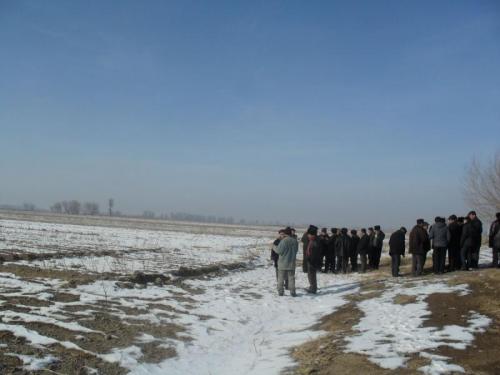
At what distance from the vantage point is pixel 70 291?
10.5 metres

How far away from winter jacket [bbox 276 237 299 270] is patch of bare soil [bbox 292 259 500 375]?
200 cm

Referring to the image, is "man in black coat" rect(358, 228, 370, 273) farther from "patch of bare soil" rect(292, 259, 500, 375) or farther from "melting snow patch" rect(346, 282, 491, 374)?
"melting snow patch" rect(346, 282, 491, 374)

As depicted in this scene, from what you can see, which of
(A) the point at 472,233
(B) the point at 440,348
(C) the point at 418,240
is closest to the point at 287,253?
(C) the point at 418,240

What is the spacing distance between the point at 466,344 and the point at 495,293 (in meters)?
3.64

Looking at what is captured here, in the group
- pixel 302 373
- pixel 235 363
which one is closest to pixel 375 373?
pixel 302 373

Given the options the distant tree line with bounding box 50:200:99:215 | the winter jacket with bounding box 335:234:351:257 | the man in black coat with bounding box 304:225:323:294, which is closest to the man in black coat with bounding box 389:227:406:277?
the winter jacket with bounding box 335:234:351:257

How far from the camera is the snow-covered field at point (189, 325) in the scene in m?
6.59

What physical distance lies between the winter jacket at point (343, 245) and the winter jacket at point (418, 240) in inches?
163

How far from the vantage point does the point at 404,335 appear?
24.3ft

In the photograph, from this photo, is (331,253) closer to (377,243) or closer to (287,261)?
(377,243)

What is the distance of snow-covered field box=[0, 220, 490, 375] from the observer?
6.59 m

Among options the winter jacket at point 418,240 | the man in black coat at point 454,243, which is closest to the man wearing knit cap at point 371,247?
the winter jacket at point 418,240

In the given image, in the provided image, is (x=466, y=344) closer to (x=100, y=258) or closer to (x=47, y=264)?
(x=47, y=264)

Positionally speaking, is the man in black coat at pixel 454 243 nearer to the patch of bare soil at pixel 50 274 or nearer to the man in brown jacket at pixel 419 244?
the man in brown jacket at pixel 419 244
